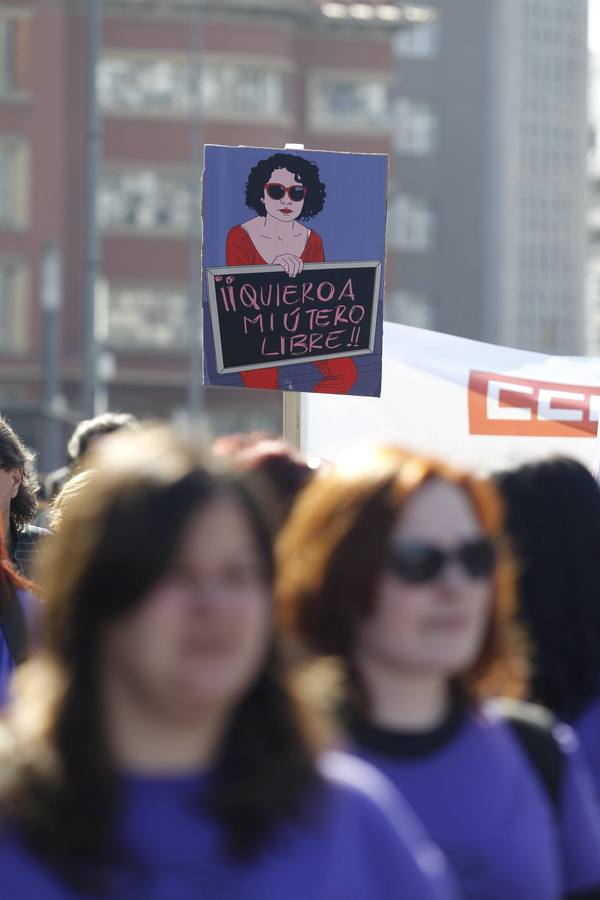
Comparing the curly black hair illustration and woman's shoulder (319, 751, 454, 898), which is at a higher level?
the curly black hair illustration

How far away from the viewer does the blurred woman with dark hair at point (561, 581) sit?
3.42 metres

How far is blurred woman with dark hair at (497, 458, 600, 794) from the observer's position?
3424mm

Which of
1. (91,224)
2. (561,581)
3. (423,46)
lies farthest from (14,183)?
(561,581)

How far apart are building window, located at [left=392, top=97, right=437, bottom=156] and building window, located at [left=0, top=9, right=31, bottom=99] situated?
19.4 meters

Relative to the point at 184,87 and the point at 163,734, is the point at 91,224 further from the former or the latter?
the point at 184,87

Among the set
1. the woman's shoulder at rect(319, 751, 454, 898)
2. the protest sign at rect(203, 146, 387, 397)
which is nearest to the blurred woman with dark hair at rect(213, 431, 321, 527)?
the woman's shoulder at rect(319, 751, 454, 898)

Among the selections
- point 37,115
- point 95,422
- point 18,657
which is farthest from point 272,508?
point 37,115

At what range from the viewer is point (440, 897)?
88.0 inches

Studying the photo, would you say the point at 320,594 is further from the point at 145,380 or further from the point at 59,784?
the point at 145,380

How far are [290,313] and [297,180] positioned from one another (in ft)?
1.68

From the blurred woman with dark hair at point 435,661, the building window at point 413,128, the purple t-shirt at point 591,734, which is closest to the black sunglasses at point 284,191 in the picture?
the purple t-shirt at point 591,734

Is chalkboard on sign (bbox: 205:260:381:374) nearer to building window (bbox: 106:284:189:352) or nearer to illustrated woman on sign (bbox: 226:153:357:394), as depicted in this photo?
illustrated woman on sign (bbox: 226:153:357:394)

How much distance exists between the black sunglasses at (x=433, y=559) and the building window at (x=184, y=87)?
48773 mm

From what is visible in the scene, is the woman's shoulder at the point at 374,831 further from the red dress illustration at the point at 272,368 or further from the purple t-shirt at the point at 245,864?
the red dress illustration at the point at 272,368
